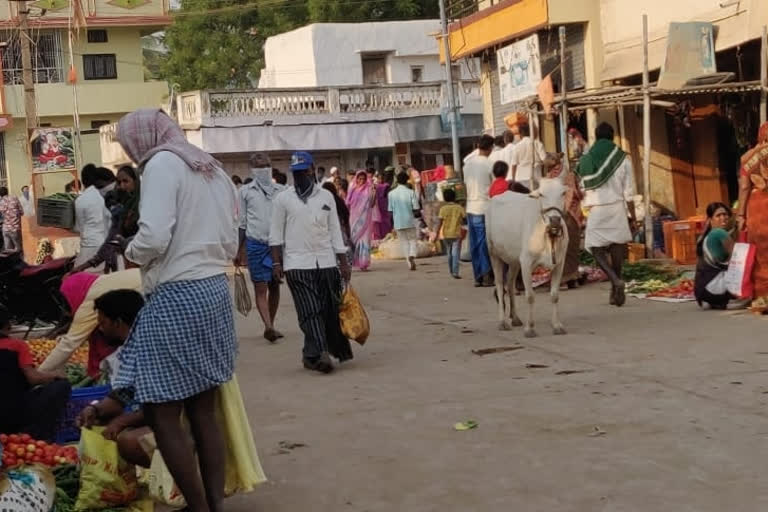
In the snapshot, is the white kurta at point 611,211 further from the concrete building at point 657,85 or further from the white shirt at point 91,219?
the white shirt at point 91,219

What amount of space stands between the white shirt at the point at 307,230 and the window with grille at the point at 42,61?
131 feet

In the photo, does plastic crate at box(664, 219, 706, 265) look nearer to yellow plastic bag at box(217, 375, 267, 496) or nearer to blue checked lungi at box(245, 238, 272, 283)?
blue checked lungi at box(245, 238, 272, 283)

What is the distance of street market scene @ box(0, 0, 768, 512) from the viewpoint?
5602mm

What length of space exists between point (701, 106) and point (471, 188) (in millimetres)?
4020

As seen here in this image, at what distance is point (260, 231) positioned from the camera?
1227cm

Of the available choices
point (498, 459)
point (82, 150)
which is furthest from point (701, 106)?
point (82, 150)

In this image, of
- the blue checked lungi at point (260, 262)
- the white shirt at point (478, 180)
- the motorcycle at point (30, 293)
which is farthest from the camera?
the white shirt at point (478, 180)

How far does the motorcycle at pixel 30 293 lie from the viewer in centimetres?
1348

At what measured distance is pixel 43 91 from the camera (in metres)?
47.4

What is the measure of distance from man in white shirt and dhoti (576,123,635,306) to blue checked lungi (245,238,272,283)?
3479 mm

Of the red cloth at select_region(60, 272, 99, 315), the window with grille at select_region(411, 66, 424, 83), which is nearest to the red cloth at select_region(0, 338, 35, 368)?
the red cloth at select_region(60, 272, 99, 315)

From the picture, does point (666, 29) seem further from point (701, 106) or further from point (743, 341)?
point (743, 341)

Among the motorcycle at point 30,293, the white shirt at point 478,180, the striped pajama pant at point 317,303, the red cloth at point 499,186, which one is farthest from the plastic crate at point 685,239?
the motorcycle at point 30,293

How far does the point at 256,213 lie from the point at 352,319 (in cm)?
249
